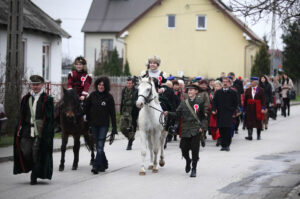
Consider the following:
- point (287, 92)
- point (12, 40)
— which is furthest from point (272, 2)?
point (287, 92)

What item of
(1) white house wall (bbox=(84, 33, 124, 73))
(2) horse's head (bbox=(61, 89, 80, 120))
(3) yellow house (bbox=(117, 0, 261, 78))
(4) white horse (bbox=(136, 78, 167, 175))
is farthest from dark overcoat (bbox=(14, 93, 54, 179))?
(1) white house wall (bbox=(84, 33, 124, 73))

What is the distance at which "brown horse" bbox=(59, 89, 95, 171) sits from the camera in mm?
11805

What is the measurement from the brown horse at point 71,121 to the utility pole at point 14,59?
6337 mm

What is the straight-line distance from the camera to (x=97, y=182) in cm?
1049

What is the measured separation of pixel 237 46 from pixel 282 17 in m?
37.7

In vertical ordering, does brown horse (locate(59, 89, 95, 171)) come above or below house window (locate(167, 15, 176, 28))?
below

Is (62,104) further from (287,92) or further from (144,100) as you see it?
(287,92)

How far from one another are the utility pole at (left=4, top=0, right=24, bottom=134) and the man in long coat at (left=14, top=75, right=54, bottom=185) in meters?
7.87

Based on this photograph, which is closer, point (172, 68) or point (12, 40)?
point (12, 40)

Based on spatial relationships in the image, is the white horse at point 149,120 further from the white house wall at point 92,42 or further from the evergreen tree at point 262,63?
the white house wall at point 92,42

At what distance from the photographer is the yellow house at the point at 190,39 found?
4868 centimetres

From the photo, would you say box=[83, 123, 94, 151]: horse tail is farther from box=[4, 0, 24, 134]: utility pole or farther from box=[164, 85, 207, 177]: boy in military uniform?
box=[4, 0, 24, 134]: utility pole

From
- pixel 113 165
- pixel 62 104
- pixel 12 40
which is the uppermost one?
pixel 12 40

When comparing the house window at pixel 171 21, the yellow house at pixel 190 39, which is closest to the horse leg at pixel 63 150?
the yellow house at pixel 190 39
